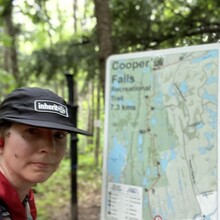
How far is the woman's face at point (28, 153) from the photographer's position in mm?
1530

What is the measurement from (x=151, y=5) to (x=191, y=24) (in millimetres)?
611

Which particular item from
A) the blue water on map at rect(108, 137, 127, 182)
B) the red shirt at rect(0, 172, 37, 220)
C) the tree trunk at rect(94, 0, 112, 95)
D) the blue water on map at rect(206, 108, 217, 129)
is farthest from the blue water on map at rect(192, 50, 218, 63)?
the tree trunk at rect(94, 0, 112, 95)

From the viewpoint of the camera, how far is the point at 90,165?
10.8 metres

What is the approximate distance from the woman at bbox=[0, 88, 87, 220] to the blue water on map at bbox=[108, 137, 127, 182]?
1115mm

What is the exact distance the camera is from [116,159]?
8.90 feet

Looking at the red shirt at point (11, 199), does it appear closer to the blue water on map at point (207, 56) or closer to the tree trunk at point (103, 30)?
the blue water on map at point (207, 56)

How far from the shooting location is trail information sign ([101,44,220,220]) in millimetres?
A: 2285

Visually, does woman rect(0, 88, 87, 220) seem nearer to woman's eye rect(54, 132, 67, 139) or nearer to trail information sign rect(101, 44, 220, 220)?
woman's eye rect(54, 132, 67, 139)

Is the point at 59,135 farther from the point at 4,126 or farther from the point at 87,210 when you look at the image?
the point at 87,210

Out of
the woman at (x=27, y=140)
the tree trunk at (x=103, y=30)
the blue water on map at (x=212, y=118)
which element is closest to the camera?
the woman at (x=27, y=140)

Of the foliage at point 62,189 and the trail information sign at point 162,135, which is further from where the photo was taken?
the foliage at point 62,189

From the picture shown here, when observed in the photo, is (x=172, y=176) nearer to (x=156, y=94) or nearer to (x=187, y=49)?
(x=156, y=94)

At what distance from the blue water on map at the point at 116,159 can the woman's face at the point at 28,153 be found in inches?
44.7

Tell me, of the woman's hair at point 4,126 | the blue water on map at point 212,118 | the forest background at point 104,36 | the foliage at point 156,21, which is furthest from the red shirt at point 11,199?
the foliage at point 156,21
